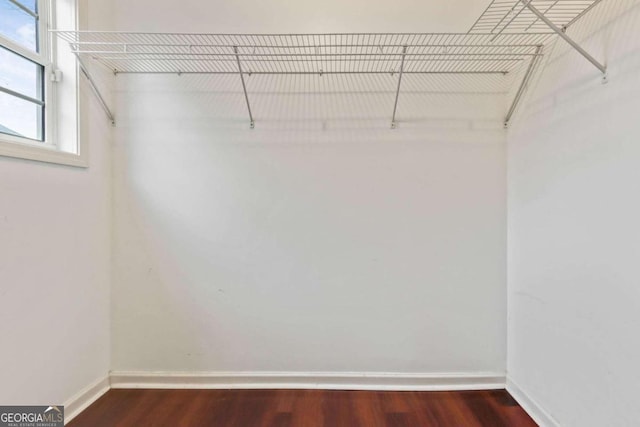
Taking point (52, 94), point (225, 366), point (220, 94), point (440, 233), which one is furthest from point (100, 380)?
point (440, 233)

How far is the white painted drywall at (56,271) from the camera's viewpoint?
3.86 ft

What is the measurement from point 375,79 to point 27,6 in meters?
1.76

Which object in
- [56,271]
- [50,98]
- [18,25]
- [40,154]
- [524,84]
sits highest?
[18,25]

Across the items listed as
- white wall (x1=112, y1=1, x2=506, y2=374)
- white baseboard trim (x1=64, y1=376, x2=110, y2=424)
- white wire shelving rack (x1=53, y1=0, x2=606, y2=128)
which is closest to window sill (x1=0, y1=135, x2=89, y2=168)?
white wall (x1=112, y1=1, x2=506, y2=374)

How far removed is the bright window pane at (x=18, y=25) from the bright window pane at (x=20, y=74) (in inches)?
3.0

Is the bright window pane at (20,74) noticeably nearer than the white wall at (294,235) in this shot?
Yes

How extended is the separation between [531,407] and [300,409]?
1.19 metres

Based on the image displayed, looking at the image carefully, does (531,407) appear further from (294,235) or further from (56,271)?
(56,271)

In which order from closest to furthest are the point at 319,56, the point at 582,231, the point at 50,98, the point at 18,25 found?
the point at 582,231
the point at 18,25
the point at 50,98
the point at 319,56

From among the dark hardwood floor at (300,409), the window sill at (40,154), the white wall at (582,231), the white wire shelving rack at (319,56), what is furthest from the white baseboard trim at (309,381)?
the white wire shelving rack at (319,56)

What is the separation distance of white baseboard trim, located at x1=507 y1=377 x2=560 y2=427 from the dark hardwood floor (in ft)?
0.10

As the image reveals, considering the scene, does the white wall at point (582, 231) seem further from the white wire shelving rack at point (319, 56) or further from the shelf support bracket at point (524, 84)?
the white wire shelving rack at point (319, 56)

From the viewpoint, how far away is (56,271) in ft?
4.51

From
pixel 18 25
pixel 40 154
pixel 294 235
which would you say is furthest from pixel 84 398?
pixel 18 25
